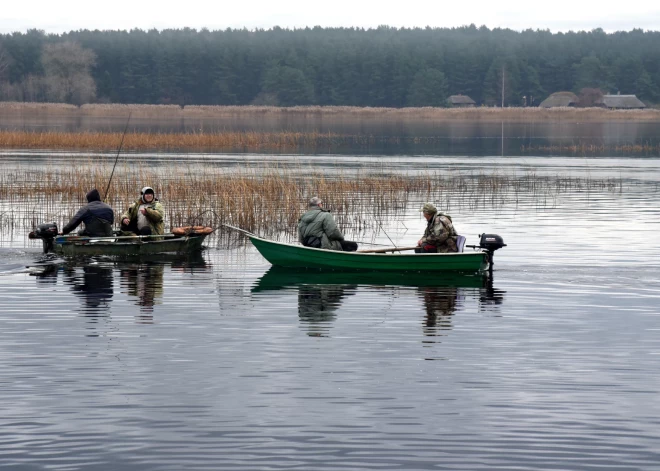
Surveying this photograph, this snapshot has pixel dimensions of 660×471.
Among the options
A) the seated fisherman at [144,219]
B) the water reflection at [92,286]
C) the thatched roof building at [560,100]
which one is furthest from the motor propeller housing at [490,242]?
the thatched roof building at [560,100]

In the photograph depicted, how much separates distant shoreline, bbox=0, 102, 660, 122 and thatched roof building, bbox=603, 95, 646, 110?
1104 centimetres

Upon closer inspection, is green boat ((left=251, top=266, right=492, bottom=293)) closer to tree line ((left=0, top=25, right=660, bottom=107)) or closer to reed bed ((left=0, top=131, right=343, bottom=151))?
reed bed ((left=0, top=131, right=343, bottom=151))

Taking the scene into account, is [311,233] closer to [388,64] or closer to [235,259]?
[235,259]

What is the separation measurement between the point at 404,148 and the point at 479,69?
399ft

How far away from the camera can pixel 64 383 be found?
37.6 ft

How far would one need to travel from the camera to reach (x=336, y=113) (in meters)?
134

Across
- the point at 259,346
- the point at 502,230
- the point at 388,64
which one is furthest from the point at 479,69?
the point at 259,346

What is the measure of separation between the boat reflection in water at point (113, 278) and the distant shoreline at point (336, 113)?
96262mm

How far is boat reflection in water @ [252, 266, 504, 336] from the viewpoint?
1586cm

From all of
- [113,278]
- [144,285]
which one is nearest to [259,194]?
[113,278]

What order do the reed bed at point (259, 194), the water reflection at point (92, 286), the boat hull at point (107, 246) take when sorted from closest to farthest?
the water reflection at point (92, 286)
the boat hull at point (107, 246)
the reed bed at point (259, 194)

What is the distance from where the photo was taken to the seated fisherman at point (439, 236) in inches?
768

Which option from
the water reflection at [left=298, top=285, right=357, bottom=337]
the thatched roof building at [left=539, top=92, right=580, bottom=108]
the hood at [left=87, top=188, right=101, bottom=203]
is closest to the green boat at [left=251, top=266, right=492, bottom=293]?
the water reflection at [left=298, top=285, right=357, bottom=337]

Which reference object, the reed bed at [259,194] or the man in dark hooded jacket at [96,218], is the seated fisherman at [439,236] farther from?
the reed bed at [259,194]
